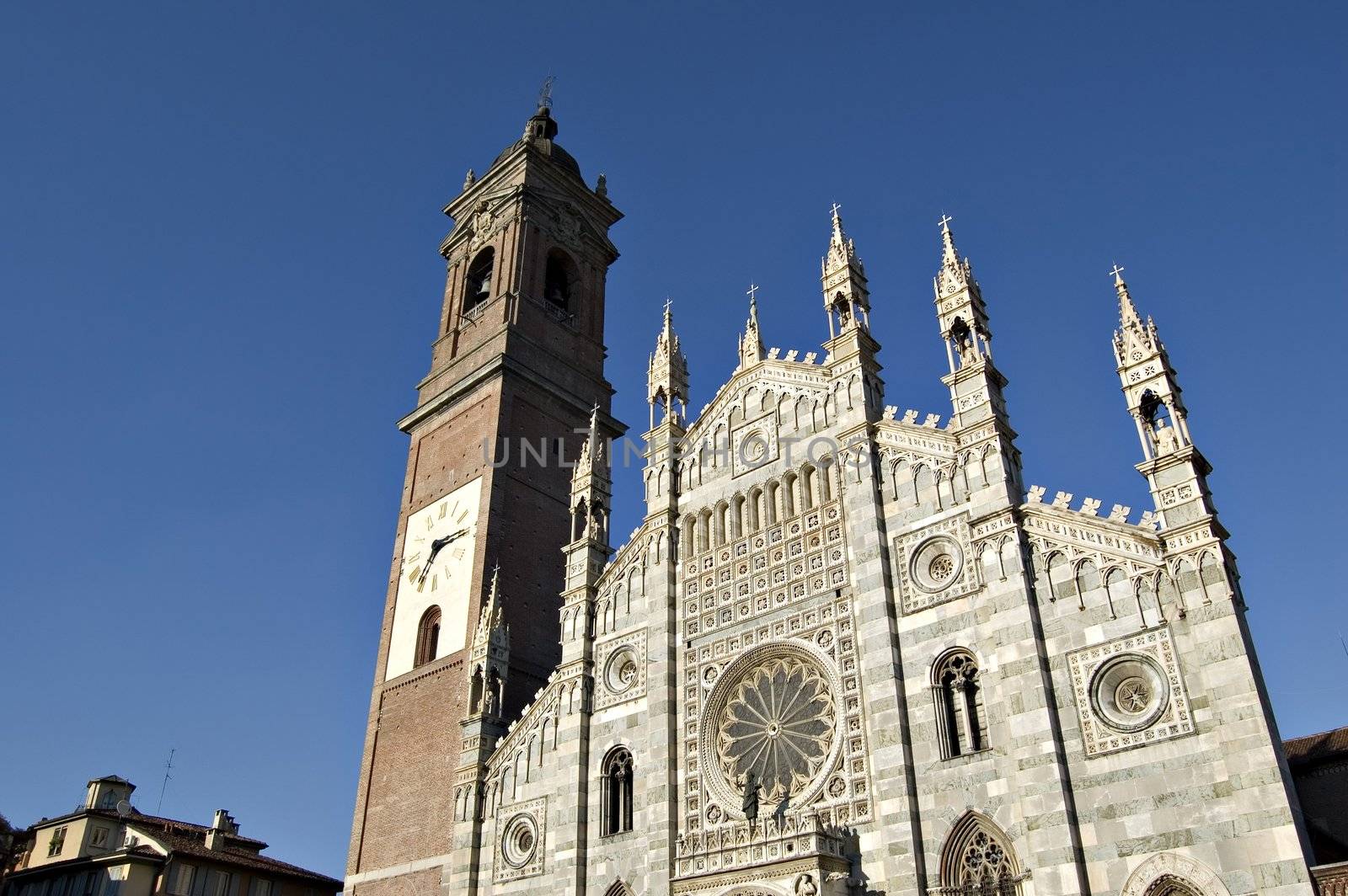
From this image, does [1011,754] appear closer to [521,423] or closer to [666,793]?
[666,793]

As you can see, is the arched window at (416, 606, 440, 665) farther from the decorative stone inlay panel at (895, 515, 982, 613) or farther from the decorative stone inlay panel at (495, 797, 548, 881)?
the decorative stone inlay panel at (895, 515, 982, 613)

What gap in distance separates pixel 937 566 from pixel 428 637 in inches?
799

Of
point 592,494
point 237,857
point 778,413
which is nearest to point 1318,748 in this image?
point 778,413

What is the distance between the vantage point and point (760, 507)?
28406mm

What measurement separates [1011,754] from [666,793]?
8.94m

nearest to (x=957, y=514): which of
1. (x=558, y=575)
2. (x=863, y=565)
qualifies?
(x=863, y=565)

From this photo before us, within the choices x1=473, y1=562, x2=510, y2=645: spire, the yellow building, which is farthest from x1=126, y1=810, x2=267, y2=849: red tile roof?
x1=473, y1=562, x2=510, y2=645: spire

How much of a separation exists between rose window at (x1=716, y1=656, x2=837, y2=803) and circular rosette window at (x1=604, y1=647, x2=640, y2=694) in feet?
11.3

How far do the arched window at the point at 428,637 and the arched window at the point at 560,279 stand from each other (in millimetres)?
15755

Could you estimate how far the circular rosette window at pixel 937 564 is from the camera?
23.4 metres

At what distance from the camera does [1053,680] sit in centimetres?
2086

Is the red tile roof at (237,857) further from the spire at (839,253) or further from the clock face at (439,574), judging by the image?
the spire at (839,253)

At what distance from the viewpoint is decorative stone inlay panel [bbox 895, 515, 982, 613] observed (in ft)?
75.9

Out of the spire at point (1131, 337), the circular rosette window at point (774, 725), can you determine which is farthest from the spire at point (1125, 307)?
the circular rosette window at point (774, 725)
